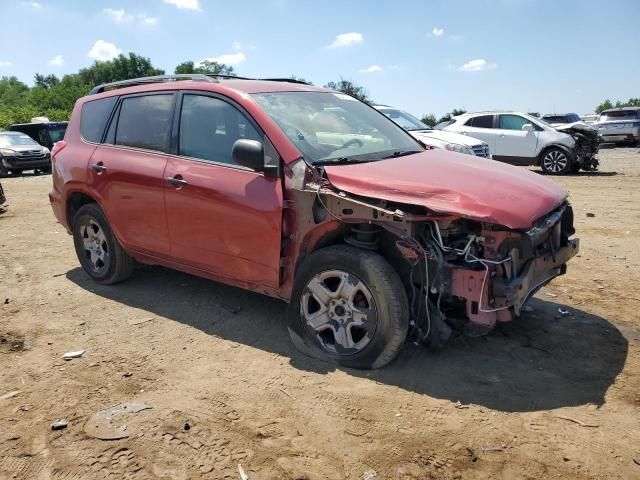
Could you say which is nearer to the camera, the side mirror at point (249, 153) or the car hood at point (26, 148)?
the side mirror at point (249, 153)

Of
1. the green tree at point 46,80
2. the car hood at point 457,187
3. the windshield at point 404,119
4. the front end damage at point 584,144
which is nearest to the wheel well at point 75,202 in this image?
the car hood at point 457,187

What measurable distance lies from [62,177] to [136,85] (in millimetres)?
1217

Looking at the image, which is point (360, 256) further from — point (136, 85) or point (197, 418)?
point (136, 85)

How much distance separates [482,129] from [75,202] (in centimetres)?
1224

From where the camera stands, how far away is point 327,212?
11.8ft

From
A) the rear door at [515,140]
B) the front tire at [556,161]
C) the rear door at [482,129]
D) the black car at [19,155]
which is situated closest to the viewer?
the front tire at [556,161]

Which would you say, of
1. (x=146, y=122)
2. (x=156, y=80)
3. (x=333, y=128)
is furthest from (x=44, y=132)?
(x=333, y=128)

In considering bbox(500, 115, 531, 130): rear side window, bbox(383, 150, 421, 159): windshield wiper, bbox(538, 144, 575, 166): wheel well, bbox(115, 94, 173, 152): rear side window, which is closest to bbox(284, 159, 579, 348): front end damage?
bbox(383, 150, 421, 159): windshield wiper

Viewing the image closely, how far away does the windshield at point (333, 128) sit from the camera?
12.9ft

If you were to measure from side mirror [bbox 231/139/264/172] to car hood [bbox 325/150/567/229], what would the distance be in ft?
1.58

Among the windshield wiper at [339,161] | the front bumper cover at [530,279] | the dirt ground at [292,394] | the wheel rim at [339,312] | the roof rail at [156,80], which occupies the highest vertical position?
the roof rail at [156,80]

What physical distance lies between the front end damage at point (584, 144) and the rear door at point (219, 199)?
1273 cm

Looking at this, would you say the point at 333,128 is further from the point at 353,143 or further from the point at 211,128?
the point at 211,128

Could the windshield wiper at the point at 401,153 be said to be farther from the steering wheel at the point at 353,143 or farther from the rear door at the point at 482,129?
the rear door at the point at 482,129
